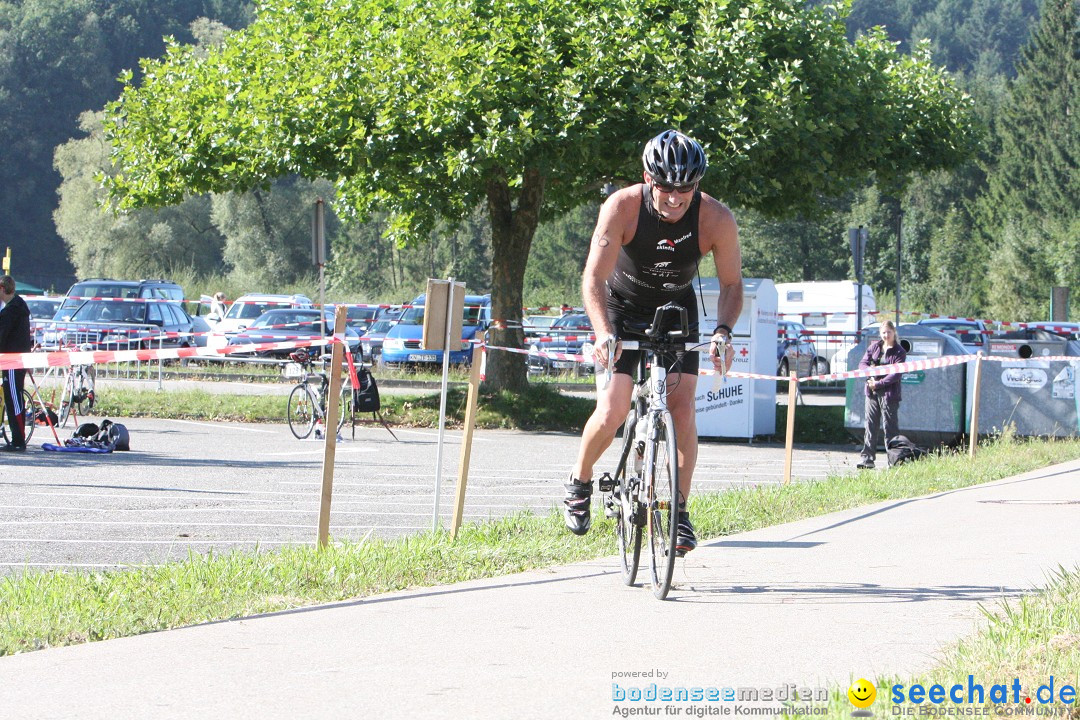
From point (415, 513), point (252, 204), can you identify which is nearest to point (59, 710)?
point (415, 513)

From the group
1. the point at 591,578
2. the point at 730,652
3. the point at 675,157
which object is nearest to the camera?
the point at 730,652

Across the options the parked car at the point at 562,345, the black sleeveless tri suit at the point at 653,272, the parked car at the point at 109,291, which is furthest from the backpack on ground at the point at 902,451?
the parked car at the point at 109,291

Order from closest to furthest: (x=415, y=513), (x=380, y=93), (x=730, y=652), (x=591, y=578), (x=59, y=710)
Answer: (x=59, y=710)
(x=730, y=652)
(x=591, y=578)
(x=415, y=513)
(x=380, y=93)

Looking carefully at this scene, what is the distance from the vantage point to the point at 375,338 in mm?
36844

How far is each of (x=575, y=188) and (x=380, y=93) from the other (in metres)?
4.15

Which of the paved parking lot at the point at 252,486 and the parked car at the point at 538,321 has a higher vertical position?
the parked car at the point at 538,321

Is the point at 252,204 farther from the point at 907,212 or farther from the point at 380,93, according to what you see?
the point at 380,93

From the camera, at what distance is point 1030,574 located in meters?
6.64

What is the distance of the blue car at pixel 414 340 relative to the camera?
33197mm

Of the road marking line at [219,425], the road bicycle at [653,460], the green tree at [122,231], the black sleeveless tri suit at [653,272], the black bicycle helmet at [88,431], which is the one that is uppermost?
the green tree at [122,231]

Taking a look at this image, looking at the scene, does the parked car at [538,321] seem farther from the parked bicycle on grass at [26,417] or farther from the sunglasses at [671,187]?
the sunglasses at [671,187]

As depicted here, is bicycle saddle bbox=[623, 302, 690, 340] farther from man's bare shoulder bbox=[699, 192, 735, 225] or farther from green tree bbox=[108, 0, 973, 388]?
green tree bbox=[108, 0, 973, 388]

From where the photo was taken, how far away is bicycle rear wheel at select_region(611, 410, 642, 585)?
621cm

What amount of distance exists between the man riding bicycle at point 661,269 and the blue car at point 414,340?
2569 centimetres
